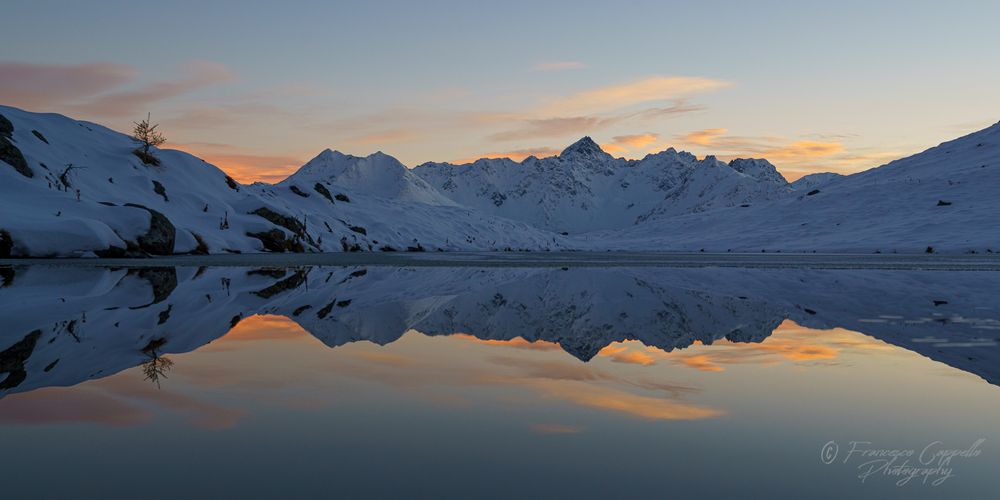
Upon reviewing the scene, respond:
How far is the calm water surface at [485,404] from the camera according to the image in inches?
207

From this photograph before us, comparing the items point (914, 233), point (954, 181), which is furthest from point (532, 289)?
point (954, 181)

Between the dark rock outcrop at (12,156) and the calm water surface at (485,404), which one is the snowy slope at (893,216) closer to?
the dark rock outcrop at (12,156)

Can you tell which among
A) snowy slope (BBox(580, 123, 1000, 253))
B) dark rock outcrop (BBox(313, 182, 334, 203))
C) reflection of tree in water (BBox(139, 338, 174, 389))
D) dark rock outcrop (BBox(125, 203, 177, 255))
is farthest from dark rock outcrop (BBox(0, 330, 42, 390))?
snowy slope (BBox(580, 123, 1000, 253))

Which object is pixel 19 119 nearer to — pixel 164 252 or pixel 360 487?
pixel 164 252

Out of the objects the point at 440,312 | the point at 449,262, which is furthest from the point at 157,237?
the point at 440,312

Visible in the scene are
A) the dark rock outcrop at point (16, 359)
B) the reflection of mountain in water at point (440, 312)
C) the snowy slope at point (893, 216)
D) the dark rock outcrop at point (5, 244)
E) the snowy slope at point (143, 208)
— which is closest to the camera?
the dark rock outcrop at point (16, 359)

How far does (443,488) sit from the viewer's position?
5031mm

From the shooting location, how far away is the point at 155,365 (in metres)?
9.46

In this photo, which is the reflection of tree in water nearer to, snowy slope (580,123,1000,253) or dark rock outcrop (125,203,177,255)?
dark rock outcrop (125,203,177,255)

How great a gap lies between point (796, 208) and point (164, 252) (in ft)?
542

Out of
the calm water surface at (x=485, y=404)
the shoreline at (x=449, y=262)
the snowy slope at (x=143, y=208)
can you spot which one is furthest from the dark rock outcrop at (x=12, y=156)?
the calm water surface at (x=485, y=404)

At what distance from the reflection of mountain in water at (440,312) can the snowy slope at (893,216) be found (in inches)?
3673

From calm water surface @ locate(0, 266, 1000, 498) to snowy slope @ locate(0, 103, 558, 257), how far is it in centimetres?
3005

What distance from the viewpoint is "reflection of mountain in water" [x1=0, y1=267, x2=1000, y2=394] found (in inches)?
439
